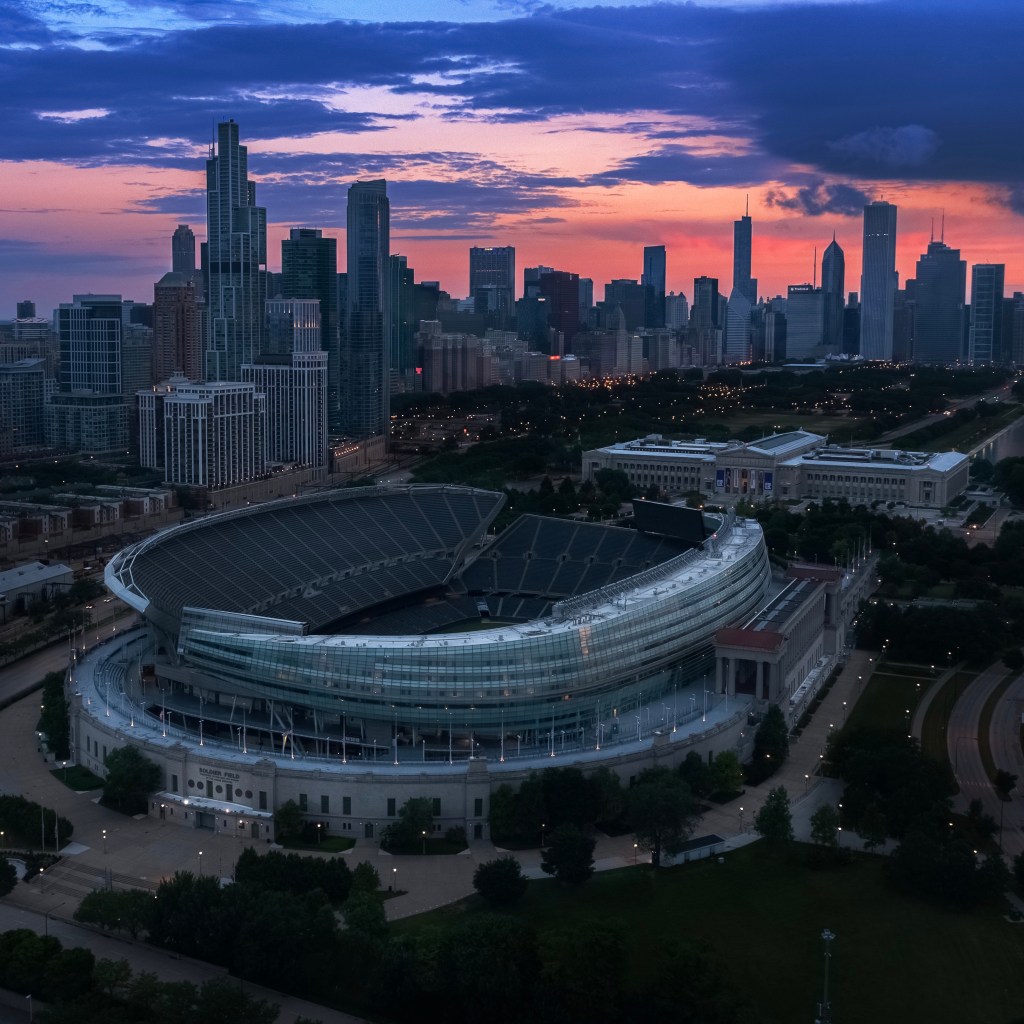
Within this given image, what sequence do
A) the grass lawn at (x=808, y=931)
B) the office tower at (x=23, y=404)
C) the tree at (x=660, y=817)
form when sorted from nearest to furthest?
the grass lawn at (x=808, y=931) < the tree at (x=660, y=817) < the office tower at (x=23, y=404)

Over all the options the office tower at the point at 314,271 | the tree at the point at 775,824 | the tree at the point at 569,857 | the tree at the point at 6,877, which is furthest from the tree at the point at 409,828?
the office tower at the point at 314,271

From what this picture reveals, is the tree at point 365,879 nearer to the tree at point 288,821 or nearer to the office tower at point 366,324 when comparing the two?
the tree at point 288,821

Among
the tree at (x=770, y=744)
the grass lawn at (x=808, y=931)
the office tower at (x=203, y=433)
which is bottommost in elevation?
Result: the grass lawn at (x=808, y=931)

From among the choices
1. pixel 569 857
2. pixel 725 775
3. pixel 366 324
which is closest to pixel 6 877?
pixel 569 857

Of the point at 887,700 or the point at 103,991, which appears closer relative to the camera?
the point at 103,991

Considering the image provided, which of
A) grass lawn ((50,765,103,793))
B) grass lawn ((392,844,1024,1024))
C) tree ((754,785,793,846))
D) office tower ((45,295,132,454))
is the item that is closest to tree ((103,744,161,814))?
grass lawn ((50,765,103,793))

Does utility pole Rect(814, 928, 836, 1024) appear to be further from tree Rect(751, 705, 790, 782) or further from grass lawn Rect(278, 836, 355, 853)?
grass lawn Rect(278, 836, 355, 853)

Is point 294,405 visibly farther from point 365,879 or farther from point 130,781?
point 365,879
